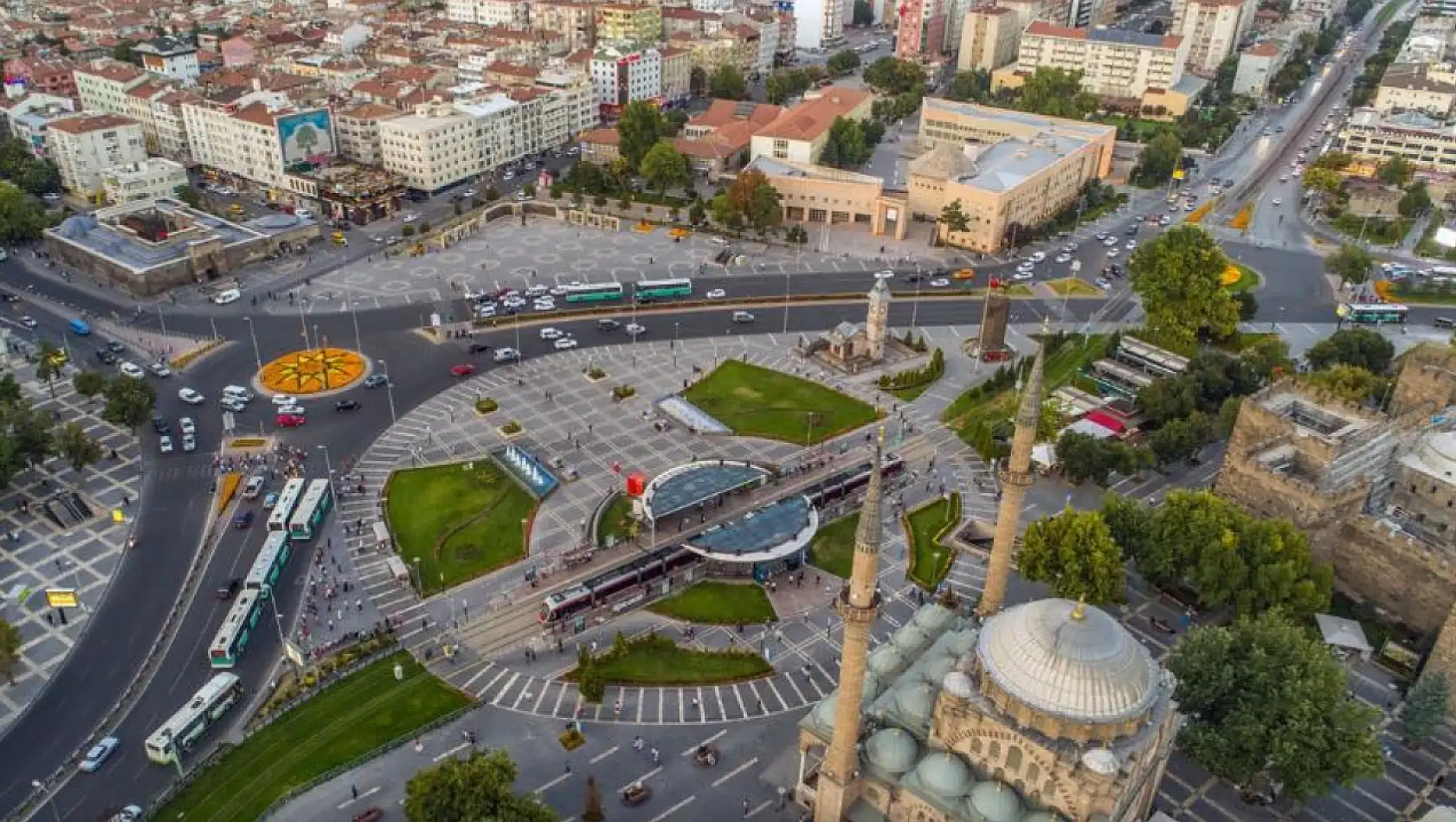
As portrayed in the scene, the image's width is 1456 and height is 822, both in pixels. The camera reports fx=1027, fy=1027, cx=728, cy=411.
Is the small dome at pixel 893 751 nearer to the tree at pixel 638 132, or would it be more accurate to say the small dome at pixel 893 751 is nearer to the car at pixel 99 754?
the car at pixel 99 754

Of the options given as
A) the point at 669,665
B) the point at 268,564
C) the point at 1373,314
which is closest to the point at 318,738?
the point at 268,564

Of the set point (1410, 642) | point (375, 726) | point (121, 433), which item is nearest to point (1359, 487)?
point (1410, 642)

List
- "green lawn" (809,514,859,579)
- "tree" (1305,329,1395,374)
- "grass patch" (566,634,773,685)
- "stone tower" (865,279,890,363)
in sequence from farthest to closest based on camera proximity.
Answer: "stone tower" (865,279,890,363), "tree" (1305,329,1395,374), "green lawn" (809,514,859,579), "grass patch" (566,634,773,685)

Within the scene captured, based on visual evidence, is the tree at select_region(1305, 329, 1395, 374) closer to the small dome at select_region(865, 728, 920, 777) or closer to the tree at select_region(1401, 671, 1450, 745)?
the tree at select_region(1401, 671, 1450, 745)

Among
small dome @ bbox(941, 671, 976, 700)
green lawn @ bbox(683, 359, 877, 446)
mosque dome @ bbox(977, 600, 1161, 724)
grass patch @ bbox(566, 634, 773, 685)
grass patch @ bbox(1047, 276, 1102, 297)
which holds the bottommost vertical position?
grass patch @ bbox(566, 634, 773, 685)

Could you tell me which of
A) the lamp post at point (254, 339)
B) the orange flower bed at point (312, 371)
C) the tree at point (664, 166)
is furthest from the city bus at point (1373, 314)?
the lamp post at point (254, 339)

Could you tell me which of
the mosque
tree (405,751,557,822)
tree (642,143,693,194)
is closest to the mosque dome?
the mosque
